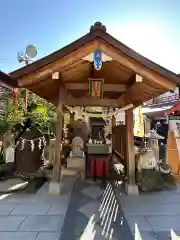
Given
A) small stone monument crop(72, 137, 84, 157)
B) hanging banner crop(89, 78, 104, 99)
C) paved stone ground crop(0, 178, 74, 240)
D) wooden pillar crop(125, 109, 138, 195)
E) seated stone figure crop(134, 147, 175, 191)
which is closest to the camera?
paved stone ground crop(0, 178, 74, 240)

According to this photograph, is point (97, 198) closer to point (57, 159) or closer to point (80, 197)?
point (80, 197)

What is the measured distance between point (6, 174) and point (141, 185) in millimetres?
4682

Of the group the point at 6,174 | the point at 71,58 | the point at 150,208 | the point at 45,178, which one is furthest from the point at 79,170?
the point at 71,58

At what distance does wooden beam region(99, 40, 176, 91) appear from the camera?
→ 495 cm

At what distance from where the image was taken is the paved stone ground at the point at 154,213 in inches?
158

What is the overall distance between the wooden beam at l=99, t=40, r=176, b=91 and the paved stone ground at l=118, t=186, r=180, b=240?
2.87 m

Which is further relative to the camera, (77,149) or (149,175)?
(77,149)

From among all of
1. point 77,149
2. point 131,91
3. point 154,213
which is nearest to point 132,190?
point 154,213

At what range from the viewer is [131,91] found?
6.70 metres

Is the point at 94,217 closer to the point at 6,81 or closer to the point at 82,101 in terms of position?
the point at 82,101

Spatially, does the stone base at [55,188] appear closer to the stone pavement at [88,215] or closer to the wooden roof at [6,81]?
the stone pavement at [88,215]

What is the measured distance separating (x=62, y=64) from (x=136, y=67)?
171cm

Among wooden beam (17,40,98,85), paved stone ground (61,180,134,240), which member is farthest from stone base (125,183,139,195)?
wooden beam (17,40,98,85)

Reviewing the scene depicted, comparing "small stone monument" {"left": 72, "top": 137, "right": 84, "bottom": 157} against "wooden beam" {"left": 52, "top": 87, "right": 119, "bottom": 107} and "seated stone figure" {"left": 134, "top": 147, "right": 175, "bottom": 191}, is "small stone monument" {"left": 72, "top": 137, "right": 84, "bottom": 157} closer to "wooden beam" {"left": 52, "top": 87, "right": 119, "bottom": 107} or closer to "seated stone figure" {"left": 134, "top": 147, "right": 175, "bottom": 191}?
"wooden beam" {"left": 52, "top": 87, "right": 119, "bottom": 107}
